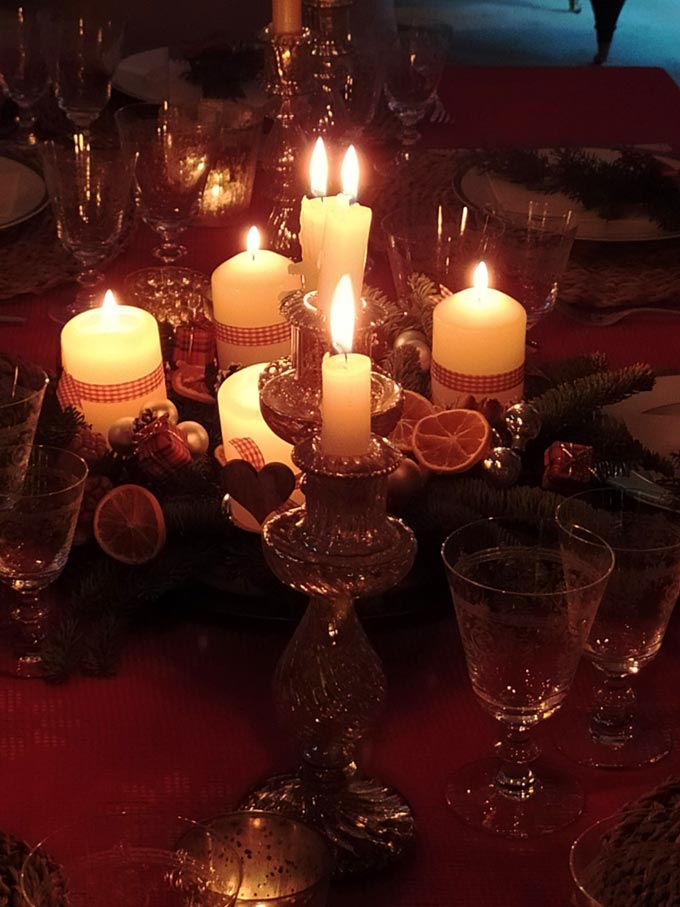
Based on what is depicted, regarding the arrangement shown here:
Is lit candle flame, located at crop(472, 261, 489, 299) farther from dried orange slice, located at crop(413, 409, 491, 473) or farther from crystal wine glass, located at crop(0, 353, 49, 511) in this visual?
crystal wine glass, located at crop(0, 353, 49, 511)

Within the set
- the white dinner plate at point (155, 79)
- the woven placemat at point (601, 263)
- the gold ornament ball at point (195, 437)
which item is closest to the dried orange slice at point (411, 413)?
the gold ornament ball at point (195, 437)

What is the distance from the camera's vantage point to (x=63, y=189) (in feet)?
4.31

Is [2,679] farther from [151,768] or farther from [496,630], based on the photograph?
[496,630]

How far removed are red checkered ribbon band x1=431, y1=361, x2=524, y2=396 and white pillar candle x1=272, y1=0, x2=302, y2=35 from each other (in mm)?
528

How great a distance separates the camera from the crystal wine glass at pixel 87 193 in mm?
1305

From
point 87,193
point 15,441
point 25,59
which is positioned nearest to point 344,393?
point 15,441

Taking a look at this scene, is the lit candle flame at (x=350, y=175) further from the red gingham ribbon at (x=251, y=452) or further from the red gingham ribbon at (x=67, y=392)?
the red gingham ribbon at (x=67, y=392)

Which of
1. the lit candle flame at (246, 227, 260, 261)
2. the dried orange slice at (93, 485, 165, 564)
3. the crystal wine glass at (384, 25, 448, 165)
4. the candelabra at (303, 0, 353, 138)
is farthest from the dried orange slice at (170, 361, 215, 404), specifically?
the crystal wine glass at (384, 25, 448, 165)

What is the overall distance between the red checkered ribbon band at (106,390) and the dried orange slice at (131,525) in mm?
165

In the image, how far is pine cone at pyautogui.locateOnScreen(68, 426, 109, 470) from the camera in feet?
3.26

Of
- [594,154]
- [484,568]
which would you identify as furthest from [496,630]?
[594,154]

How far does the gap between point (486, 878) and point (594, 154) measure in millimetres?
1163

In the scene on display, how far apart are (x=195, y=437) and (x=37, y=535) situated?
0.20 m

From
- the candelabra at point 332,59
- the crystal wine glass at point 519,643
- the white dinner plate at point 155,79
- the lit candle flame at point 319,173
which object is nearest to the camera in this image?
the crystal wine glass at point 519,643
